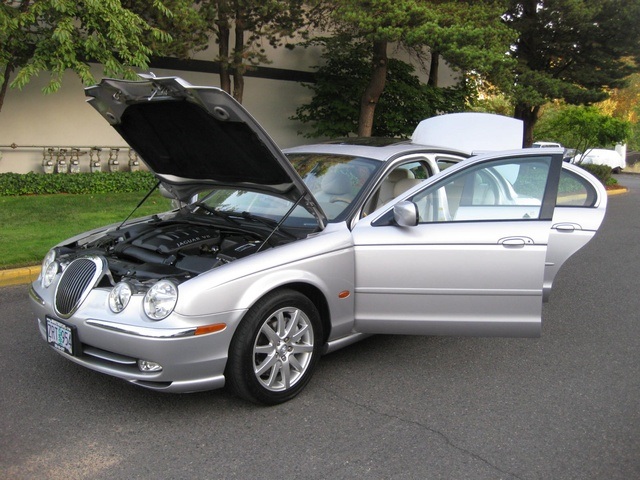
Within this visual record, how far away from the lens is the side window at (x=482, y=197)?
4473 mm

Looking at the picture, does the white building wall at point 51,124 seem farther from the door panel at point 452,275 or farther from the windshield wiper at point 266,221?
the door panel at point 452,275

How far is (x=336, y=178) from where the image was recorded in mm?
4875

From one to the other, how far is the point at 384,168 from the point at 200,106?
1.56m

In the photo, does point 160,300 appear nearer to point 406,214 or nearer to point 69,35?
point 406,214

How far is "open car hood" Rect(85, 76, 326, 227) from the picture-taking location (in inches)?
148

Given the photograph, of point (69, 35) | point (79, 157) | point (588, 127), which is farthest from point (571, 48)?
point (69, 35)

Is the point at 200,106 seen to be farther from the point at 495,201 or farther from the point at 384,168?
the point at 495,201

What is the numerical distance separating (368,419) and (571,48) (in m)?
19.4

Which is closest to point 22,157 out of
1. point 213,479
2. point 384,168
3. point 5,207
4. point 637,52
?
point 5,207

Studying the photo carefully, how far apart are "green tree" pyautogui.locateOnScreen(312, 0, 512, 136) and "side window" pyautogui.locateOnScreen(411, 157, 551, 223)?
8.48 m

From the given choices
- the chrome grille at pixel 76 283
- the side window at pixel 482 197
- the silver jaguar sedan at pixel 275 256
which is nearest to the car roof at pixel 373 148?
the silver jaguar sedan at pixel 275 256

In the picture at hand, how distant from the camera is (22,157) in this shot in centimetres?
1336

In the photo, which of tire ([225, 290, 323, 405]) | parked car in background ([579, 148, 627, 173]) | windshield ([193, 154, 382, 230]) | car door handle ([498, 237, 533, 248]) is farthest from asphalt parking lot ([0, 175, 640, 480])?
parked car in background ([579, 148, 627, 173])

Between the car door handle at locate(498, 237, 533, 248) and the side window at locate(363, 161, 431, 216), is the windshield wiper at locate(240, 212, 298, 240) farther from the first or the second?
the car door handle at locate(498, 237, 533, 248)
